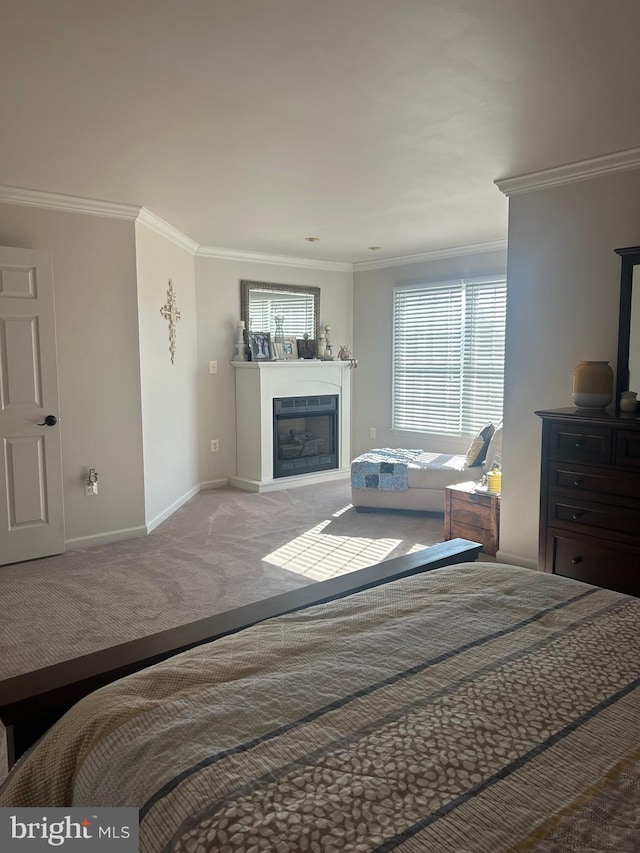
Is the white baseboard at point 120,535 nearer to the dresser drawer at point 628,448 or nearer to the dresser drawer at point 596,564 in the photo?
the dresser drawer at point 596,564

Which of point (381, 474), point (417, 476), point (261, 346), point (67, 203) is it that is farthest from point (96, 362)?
point (417, 476)

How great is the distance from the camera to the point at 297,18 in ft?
6.38

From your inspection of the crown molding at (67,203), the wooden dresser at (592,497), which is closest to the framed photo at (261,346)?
the crown molding at (67,203)

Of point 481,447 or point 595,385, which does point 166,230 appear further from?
point 595,385

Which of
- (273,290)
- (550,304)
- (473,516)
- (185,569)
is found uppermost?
(273,290)

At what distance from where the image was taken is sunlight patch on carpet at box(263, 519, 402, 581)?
3955 mm

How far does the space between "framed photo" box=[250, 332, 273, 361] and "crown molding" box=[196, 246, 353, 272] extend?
2.62 ft

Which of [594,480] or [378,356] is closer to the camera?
[594,480]

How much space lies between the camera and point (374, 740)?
3.17 feet

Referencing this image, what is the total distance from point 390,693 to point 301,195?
365 centimetres

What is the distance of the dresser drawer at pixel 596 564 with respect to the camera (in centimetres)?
293

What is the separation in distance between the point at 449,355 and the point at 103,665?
550 centimetres

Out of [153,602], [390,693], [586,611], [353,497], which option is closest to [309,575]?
[153,602]

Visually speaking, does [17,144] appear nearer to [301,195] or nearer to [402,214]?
[301,195]
